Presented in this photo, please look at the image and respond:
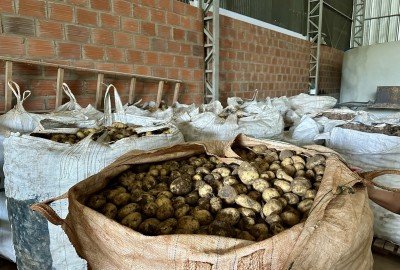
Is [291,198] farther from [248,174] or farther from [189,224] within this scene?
[189,224]

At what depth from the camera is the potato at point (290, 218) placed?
0.84 m

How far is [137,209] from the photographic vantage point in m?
0.94

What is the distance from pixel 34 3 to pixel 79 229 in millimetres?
1894

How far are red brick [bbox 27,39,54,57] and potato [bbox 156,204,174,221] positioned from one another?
70.2 inches

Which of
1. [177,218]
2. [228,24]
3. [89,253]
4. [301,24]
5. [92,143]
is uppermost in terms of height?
[301,24]

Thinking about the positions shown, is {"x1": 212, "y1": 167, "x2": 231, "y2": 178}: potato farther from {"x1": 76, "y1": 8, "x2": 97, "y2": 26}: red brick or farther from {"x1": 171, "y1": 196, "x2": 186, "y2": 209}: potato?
{"x1": 76, "y1": 8, "x2": 97, "y2": 26}: red brick

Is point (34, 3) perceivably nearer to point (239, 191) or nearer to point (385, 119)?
point (239, 191)

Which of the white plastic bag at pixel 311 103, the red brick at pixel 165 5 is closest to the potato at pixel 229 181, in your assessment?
the red brick at pixel 165 5

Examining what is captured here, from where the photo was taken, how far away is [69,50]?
2242 mm

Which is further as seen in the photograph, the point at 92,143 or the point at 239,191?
the point at 92,143

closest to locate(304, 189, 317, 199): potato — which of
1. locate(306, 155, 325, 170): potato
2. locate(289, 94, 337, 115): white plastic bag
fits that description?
locate(306, 155, 325, 170): potato

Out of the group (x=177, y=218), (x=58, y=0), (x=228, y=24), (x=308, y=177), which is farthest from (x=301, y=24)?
(x=177, y=218)

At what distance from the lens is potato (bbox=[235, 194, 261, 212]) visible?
3.04 feet

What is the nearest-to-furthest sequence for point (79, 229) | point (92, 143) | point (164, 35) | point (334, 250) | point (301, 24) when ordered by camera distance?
1. point (334, 250)
2. point (79, 229)
3. point (92, 143)
4. point (164, 35)
5. point (301, 24)
